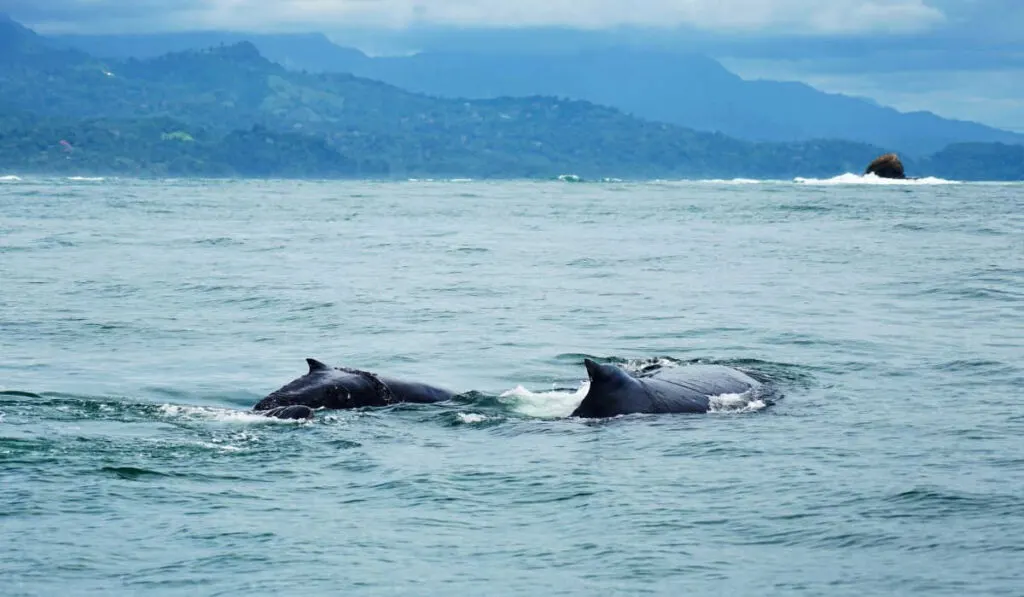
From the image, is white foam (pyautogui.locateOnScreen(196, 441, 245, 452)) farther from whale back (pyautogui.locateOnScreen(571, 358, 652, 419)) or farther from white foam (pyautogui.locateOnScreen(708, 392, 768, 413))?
white foam (pyautogui.locateOnScreen(708, 392, 768, 413))

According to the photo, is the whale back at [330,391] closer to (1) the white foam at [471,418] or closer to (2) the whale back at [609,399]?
(1) the white foam at [471,418]

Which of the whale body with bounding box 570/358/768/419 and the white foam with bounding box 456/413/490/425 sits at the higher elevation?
the whale body with bounding box 570/358/768/419

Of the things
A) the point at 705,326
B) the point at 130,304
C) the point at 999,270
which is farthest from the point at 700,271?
the point at 130,304

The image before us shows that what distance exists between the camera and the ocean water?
10906 mm

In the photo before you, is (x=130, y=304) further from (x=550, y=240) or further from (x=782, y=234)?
(x=782, y=234)

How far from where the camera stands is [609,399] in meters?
16.6

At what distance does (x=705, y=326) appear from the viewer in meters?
26.9

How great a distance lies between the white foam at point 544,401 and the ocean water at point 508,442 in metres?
0.07

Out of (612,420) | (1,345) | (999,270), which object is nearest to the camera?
(612,420)

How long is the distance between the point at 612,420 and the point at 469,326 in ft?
37.1

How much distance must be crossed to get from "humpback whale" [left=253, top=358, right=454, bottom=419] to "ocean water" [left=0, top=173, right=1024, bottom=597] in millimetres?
326

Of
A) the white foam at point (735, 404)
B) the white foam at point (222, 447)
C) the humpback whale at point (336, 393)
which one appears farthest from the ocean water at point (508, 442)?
the humpback whale at point (336, 393)

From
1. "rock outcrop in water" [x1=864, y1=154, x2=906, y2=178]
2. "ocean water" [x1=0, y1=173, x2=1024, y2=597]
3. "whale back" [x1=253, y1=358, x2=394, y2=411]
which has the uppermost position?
"rock outcrop in water" [x1=864, y1=154, x2=906, y2=178]

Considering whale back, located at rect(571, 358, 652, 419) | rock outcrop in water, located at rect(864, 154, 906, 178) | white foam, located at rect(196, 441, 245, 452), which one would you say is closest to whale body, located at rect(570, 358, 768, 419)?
whale back, located at rect(571, 358, 652, 419)
